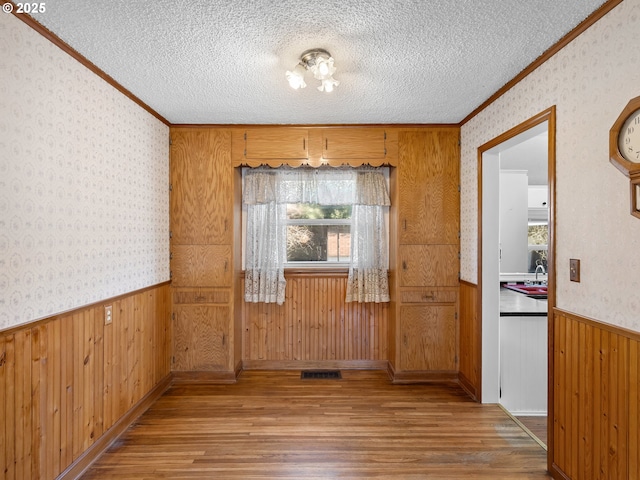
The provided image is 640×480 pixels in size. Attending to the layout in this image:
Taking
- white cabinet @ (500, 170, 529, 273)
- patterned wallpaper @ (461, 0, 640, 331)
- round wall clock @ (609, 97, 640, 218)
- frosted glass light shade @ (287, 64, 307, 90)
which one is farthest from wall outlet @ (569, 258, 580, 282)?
white cabinet @ (500, 170, 529, 273)

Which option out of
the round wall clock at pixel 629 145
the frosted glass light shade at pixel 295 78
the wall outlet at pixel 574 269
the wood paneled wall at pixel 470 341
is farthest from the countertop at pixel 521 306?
the frosted glass light shade at pixel 295 78

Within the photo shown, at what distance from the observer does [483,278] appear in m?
3.02

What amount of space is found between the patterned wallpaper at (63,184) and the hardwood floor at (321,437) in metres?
1.06

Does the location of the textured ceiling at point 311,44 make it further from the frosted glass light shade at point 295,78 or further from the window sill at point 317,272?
the window sill at point 317,272

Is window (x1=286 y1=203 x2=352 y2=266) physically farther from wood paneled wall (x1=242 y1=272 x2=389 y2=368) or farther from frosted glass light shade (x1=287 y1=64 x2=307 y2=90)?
frosted glass light shade (x1=287 y1=64 x2=307 y2=90)

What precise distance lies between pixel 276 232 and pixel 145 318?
56.6 inches

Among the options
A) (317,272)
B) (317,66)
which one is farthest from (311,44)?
(317,272)

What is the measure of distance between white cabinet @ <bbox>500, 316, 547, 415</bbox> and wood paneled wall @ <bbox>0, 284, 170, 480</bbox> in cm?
300

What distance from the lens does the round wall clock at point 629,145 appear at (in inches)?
59.7

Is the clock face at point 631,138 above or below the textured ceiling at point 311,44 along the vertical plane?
below

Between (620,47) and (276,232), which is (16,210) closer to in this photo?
(276,232)

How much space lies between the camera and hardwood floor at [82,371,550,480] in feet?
7.10

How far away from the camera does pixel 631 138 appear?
155 centimetres

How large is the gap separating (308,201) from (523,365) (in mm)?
2406
